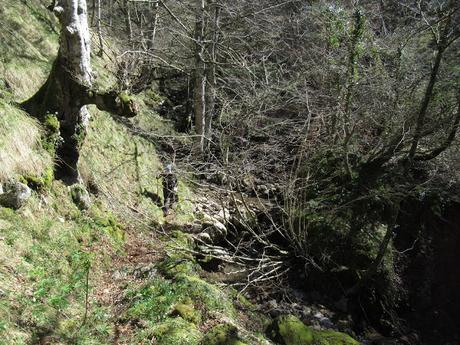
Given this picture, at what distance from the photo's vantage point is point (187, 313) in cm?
474

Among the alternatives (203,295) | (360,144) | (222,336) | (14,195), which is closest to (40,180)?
(14,195)

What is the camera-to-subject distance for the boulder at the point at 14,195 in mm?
4891

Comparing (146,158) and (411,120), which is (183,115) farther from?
(411,120)

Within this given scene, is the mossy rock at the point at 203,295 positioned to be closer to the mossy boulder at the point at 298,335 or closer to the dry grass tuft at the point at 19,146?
the mossy boulder at the point at 298,335

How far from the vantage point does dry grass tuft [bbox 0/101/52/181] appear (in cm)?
520

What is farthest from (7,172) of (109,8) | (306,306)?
(109,8)

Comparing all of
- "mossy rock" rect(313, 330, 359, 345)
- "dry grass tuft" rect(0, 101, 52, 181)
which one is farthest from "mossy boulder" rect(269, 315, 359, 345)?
"dry grass tuft" rect(0, 101, 52, 181)

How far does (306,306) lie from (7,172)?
216 inches

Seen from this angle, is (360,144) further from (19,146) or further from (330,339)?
(19,146)

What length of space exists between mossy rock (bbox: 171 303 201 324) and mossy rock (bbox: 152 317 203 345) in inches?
4.8

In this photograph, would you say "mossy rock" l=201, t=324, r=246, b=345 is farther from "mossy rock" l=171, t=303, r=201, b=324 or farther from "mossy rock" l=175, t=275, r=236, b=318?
"mossy rock" l=175, t=275, r=236, b=318

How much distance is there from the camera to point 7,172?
5.11 m

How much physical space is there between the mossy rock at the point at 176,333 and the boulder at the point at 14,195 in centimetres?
232

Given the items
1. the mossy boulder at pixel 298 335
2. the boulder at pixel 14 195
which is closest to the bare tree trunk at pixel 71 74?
the boulder at pixel 14 195
